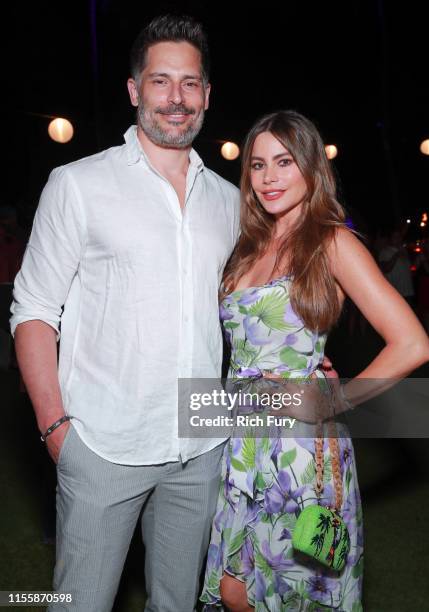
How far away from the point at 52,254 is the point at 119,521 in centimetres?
79

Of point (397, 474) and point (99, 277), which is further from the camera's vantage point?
point (397, 474)

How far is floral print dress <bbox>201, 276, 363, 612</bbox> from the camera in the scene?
190cm

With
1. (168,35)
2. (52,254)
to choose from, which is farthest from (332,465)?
(168,35)

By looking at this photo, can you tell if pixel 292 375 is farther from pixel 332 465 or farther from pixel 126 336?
pixel 126 336

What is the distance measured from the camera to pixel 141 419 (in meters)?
1.72

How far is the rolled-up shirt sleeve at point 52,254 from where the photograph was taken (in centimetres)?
173

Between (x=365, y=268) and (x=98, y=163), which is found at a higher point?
(x=98, y=163)

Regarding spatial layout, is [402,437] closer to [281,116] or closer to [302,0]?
[281,116]

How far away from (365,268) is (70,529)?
46.1 inches

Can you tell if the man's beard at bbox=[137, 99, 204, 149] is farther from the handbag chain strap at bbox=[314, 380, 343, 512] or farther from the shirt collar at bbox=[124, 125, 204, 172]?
the handbag chain strap at bbox=[314, 380, 343, 512]

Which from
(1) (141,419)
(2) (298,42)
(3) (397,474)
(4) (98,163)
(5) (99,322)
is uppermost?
(2) (298,42)

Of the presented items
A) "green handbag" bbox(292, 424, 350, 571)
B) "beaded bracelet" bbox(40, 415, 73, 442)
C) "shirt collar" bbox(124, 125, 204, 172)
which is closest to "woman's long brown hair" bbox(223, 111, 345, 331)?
"shirt collar" bbox(124, 125, 204, 172)

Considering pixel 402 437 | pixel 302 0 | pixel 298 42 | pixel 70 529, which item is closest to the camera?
pixel 70 529

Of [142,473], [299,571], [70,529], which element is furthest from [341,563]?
[70,529]
